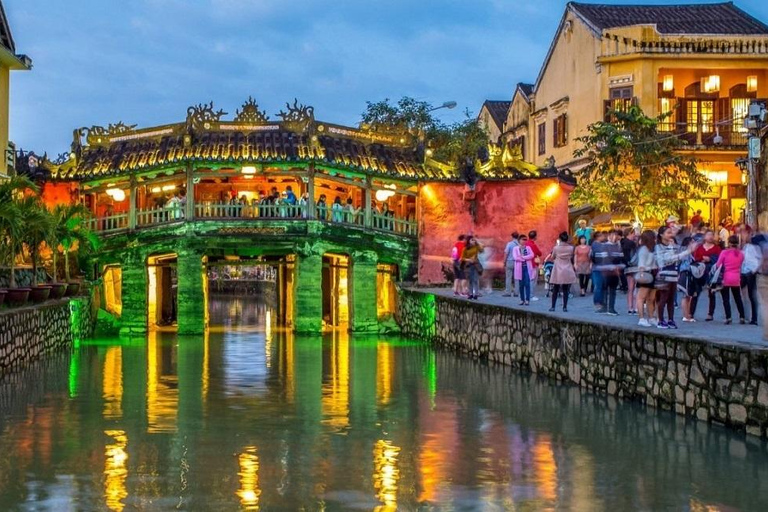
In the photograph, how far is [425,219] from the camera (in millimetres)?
35156

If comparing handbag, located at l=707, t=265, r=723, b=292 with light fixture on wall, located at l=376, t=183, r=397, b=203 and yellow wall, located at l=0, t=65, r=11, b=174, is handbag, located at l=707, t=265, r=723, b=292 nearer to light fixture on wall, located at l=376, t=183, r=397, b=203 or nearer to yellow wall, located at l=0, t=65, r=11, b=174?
light fixture on wall, located at l=376, t=183, r=397, b=203

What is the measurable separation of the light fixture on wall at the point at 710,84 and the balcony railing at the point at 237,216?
1496cm

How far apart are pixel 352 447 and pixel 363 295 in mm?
21602

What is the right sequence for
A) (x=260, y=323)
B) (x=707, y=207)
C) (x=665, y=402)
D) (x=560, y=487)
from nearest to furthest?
(x=560, y=487)
(x=665, y=402)
(x=260, y=323)
(x=707, y=207)

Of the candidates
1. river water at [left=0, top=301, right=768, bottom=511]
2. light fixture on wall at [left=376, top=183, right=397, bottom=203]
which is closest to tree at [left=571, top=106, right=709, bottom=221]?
light fixture on wall at [left=376, top=183, right=397, bottom=203]

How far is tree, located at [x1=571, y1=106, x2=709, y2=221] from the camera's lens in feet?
129

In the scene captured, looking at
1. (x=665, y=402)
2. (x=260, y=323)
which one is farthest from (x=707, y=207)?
(x=665, y=402)

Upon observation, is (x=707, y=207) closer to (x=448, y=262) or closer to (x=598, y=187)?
(x=598, y=187)

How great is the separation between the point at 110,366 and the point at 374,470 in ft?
41.2

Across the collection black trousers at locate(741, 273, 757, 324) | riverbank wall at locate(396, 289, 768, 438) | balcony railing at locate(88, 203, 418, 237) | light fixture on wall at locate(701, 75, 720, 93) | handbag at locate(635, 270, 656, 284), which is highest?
light fixture on wall at locate(701, 75, 720, 93)

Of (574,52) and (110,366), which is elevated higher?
(574,52)

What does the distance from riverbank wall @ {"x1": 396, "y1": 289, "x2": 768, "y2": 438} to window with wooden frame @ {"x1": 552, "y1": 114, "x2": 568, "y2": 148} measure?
75.2 feet

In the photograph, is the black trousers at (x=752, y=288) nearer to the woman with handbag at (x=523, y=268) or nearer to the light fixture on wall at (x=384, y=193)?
the woman with handbag at (x=523, y=268)

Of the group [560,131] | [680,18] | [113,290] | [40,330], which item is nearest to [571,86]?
[560,131]
